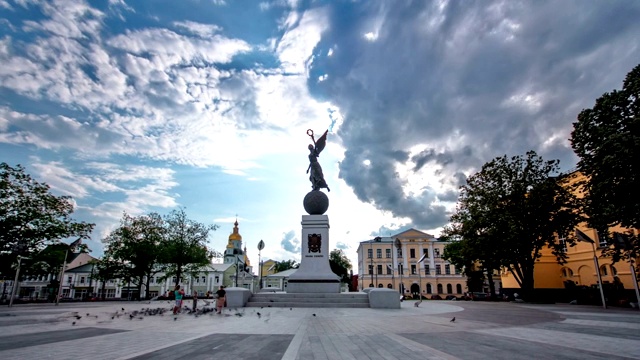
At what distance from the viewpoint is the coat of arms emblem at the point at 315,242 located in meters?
25.6

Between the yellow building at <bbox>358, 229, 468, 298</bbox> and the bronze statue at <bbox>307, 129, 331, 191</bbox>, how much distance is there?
151 feet

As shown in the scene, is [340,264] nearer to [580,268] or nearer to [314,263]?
[580,268]

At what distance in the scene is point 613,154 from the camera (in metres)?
17.8

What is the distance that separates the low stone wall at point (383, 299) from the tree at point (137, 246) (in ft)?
105

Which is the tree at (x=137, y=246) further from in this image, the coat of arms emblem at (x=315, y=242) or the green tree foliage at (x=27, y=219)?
the coat of arms emblem at (x=315, y=242)

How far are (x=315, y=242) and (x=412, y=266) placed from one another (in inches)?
2101

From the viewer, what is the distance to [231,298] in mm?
20219

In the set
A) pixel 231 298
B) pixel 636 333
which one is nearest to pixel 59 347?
pixel 231 298

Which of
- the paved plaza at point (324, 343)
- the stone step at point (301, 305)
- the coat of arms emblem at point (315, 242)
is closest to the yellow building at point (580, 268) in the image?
the stone step at point (301, 305)

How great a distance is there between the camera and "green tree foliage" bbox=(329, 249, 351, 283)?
282 ft

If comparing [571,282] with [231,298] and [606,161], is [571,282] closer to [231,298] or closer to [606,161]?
[606,161]

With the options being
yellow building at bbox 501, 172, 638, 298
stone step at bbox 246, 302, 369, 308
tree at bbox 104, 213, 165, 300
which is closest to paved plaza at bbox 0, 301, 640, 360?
stone step at bbox 246, 302, 369, 308

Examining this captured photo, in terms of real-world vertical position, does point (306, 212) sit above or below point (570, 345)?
above

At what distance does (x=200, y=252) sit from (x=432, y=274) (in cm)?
4996
